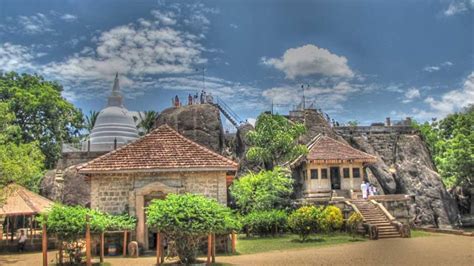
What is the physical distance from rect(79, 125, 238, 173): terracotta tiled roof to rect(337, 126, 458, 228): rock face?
1700cm

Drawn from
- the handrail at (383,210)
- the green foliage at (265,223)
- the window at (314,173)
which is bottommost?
the green foliage at (265,223)

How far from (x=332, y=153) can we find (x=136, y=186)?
1647cm

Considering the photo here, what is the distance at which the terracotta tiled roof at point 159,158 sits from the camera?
15844 mm

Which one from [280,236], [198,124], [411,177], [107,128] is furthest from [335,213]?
[107,128]

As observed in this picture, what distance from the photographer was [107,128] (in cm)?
3475

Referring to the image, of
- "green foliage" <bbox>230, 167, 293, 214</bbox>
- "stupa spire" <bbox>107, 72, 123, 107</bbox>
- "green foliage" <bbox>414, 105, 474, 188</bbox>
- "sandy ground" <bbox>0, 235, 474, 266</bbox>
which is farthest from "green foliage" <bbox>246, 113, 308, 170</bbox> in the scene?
"stupa spire" <bbox>107, 72, 123, 107</bbox>

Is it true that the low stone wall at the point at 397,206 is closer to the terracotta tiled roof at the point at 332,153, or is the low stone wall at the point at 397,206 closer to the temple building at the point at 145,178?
the terracotta tiled roof at the point at 332,153

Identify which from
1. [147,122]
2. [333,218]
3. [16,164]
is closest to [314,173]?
[333,218]

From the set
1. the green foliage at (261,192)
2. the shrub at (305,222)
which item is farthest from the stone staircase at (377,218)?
the green foliage at (261,192)

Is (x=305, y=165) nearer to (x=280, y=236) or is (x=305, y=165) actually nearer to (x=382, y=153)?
(x=280, y=236)

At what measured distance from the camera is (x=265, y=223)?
22.0m

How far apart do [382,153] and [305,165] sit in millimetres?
11932

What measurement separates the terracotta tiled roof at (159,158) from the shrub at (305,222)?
205 inches

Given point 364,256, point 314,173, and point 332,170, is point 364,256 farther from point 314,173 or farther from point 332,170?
point 332,170
